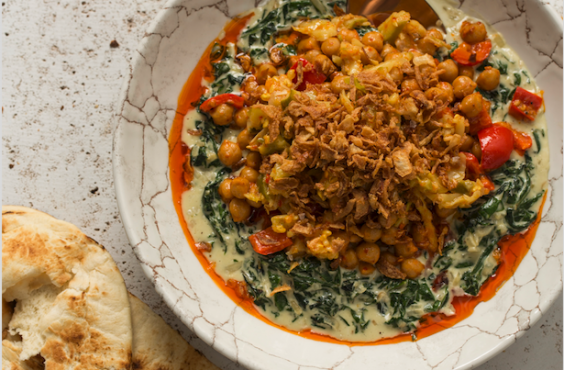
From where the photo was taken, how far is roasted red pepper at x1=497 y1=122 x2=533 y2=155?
13.7 feet

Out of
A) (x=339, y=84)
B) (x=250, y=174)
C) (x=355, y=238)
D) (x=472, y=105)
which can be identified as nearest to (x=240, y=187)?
(x=250, y=174)

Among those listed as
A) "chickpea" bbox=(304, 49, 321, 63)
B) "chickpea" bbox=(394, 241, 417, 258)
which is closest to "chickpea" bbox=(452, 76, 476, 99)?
"chickpea" bbox=(304, 49, 321, 63)

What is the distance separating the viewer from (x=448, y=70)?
418 centimetres

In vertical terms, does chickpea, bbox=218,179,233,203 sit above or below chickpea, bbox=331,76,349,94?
below

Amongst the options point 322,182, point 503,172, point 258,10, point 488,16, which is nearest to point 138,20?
point 258,10

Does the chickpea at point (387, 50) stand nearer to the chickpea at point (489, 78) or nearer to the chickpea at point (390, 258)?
the chickpea at point (489, 78)

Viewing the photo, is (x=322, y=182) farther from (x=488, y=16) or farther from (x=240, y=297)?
(x=488, y=16)

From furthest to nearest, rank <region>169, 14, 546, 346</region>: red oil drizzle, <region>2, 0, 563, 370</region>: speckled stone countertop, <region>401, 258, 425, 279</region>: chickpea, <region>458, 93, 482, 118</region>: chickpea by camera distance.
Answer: <region>2, 0, 563, 370</region>: speckled stone countertop
<region>169, 14, 546, 346</region>: red oil drizzle
<region>401, 258, 425, 279</region>: chickpea
<region>458, 93, 482, 118</region>: chickpea

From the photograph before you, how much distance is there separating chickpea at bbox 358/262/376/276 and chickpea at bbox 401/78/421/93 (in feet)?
5.43

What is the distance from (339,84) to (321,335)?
238 centimetres

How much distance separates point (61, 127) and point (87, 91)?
1.62 ft

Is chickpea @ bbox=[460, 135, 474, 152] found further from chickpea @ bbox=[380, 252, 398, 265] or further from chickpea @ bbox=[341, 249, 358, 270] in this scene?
chickpea @ bbox=[341, 249, 358, 270]

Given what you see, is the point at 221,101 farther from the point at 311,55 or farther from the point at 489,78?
the point at 489,78

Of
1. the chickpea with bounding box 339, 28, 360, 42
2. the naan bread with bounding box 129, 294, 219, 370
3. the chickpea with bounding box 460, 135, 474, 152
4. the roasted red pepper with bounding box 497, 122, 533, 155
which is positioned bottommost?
the naan bread with bounding box 129, 294, 219, 370
